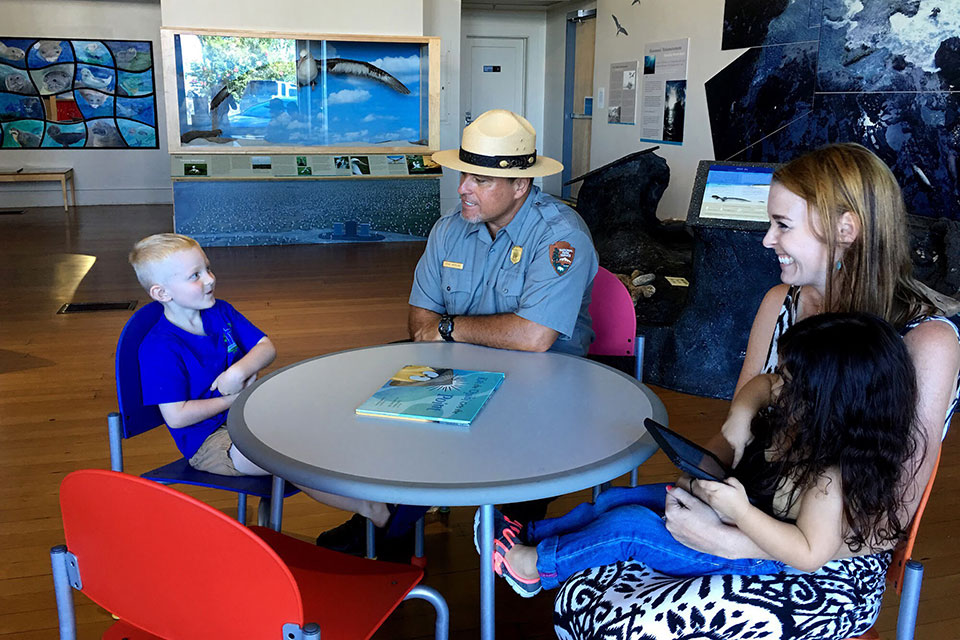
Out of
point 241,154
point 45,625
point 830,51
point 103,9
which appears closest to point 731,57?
point 830,51

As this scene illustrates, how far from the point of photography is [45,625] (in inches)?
85.4

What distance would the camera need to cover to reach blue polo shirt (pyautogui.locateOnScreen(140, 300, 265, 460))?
2.01 metres

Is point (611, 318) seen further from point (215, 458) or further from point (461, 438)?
point (215, 458)

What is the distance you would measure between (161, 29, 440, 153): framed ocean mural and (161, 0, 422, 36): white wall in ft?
0.41

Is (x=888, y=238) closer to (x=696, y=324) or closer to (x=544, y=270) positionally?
(x=544, y=270)

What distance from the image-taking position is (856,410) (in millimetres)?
1308

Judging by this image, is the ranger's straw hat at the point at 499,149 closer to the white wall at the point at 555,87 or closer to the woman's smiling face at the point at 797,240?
the woman's smiling face at the point at 797,240

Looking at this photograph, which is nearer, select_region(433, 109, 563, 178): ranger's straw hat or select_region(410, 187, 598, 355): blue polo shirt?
select_region(410, 187, 598, 355): blue polo shirt

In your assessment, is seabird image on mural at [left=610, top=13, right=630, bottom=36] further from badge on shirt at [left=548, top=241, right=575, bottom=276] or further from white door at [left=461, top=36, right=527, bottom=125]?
badge on shirt at [left=548, top=241, right=575, bottom=276]

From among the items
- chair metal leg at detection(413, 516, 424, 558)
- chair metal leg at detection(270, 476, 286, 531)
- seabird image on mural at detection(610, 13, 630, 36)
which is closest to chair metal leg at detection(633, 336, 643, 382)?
chair metal leg at detection(413, 516, 424, 558)

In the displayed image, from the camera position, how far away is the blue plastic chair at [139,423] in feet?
6.43

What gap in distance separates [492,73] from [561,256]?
9708 millimetres

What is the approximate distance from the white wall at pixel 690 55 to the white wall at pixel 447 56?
1.82 m

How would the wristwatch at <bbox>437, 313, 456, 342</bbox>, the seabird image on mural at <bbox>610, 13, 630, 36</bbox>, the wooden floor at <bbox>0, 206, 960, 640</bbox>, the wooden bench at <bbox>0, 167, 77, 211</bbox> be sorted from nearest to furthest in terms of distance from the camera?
the wooden floor at <bbox>0, 206, 960, 640</bbox> → the wristwatch at <bbox>437, 313, 456, 342</bbox> → the seabird image on mural at <bbox>610, 13, 630, 36</bbox> → the wooden bench at <bbox>0, 167, 77, 211</bbox>
